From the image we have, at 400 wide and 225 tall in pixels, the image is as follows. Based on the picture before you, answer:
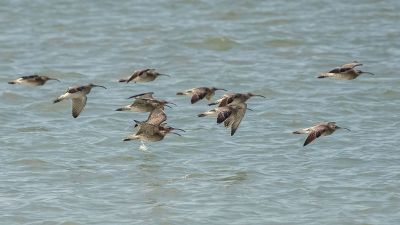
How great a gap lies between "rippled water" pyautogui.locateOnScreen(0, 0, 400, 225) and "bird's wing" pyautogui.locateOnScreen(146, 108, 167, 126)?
916mm

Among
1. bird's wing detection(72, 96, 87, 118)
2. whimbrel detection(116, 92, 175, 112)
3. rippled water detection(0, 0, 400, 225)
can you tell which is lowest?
rippled water detection(0, 0, 400, 225)

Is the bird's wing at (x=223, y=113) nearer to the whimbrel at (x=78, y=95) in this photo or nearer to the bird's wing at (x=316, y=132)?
the bird's wing at (x=316, y=132)

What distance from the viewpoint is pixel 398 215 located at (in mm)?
17375

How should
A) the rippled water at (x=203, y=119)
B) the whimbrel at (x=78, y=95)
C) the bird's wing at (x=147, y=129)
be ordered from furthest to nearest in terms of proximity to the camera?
1. the whimbrel at (x=78, y=95)
2. the bird's wing at (x=147, y=129)
3. the rippled water at (x=203, y=119)

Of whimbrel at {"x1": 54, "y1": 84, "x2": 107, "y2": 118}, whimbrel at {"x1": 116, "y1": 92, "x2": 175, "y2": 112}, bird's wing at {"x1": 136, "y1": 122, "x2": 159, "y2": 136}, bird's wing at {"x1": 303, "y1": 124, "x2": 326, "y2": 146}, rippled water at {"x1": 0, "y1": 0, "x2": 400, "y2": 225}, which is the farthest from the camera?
whimbrel at {"x1": 54, "y1": 84, "x2": 107, "y2": 118}

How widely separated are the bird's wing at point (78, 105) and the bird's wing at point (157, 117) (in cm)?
111

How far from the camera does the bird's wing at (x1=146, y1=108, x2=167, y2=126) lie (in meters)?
19.2

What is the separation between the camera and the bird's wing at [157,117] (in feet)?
63.1

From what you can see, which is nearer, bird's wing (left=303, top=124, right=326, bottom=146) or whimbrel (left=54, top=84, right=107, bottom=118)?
bird's wing (left=303, top=124, right=326, bottom=146)

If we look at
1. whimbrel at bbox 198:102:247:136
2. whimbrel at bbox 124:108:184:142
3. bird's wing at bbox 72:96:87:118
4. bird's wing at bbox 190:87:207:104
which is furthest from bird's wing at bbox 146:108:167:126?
bird's wing at bbox 72:96:87:118

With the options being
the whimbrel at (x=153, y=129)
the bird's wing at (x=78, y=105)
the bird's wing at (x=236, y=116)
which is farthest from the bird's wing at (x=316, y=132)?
the bird's wing at (x=78, y=105)

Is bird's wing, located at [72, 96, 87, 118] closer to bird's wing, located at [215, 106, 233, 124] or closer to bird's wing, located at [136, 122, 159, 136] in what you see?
bird's wing, located at [136, 122, 159, 136]

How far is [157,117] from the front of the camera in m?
19.3

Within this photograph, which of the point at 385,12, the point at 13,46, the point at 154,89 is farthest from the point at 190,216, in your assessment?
the point at 385,12
